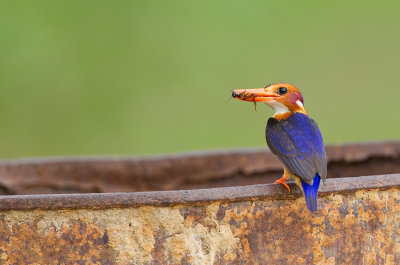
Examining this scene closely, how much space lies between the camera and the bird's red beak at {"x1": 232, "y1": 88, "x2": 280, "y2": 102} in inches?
88.0

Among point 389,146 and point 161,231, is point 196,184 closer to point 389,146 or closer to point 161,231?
point 389,146

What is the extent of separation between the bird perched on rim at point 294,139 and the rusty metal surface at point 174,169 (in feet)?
5.26

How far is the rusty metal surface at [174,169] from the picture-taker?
3.78m

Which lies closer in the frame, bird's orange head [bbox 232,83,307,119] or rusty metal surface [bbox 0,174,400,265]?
rusty metal surface [bbox 0,174,400,265]

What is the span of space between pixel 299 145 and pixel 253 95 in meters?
0.27

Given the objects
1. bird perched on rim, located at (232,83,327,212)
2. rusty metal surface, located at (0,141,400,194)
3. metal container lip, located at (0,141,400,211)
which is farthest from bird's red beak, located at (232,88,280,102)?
rusty metal surface, located at (0,141,400,194)

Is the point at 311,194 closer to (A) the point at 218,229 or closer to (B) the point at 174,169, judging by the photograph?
(A) the point at 218,229

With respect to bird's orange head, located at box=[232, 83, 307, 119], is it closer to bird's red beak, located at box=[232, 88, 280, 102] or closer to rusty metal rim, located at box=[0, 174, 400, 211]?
bird's red beak, located at box=[232, 88, 280, 102]

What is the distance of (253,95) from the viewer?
7.36 feet

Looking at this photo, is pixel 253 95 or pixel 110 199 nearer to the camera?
pixel 110 199

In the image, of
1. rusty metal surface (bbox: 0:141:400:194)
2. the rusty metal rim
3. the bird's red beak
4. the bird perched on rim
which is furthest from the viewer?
rusty metal surface (bbox: 0:141:400:194)

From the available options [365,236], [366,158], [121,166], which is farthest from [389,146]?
[365,236]

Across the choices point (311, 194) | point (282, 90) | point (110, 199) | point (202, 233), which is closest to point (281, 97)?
point (282, 90)

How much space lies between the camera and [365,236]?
184 centimetres
